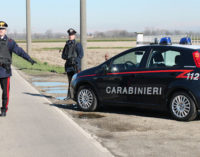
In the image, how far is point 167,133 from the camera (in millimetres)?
7918

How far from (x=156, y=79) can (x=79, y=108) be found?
7.73 ft

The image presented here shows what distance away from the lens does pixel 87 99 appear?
10586 mm

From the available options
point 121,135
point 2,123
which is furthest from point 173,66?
point 2,123

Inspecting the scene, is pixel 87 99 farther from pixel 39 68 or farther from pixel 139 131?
pixel 39 68

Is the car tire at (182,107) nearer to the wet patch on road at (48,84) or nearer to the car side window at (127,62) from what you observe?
the car side window at (127,62)

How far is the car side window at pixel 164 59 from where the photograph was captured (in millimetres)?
9125

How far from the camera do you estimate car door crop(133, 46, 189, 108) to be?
9.07 m

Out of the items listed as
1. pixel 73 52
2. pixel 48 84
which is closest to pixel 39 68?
pixel 48 84

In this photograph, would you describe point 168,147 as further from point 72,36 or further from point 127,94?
point 72,36

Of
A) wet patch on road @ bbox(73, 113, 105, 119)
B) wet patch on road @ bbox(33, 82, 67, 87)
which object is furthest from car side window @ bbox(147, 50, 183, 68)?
wet patch on road @ bbox(33, 82, 67, 87)

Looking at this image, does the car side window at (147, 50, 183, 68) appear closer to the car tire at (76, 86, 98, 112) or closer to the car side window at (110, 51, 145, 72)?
the car side window at (110, 51, 145, 72)

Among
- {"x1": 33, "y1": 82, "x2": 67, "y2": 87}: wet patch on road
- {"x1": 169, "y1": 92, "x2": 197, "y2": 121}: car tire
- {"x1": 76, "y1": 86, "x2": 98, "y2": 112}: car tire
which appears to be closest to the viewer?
{"x1": 169, "y1": 92, "x2": 197, "y2": 121}: car tire

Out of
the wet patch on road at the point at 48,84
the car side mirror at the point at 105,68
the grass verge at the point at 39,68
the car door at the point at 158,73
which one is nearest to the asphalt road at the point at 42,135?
the car side mirror at the point at 105,68

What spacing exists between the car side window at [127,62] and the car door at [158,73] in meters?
0.27
